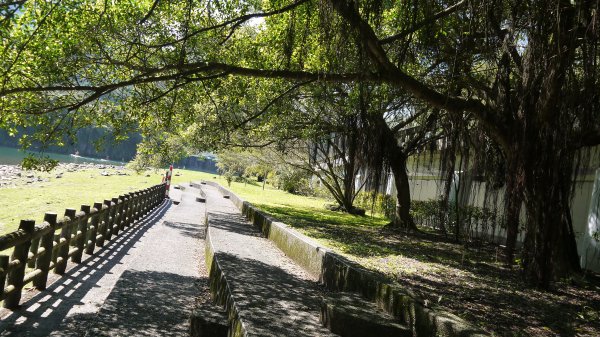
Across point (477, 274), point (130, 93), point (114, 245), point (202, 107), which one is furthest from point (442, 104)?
point (202, 107)

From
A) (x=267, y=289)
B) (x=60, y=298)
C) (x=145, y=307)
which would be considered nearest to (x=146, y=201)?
(x=60, y=298)

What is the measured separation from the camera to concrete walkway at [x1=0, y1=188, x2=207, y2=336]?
4941 mm

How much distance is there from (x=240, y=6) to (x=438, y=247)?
284 inches

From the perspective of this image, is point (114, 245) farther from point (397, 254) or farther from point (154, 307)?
point (397, 254)

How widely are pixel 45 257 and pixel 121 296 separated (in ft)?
3.60

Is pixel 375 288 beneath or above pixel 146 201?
Answer: above

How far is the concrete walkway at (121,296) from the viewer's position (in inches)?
195

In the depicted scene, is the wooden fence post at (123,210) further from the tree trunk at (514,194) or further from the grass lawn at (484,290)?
the tree trunk at (514,194)

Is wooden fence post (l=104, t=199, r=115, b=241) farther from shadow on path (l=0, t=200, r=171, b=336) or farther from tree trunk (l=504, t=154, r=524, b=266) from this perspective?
tree trunk (l=504, t=154, r=524, b=266)

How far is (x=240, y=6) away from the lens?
10.7 m

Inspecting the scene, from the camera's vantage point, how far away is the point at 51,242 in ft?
20.3

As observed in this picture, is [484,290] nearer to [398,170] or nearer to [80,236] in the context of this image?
[80,236]

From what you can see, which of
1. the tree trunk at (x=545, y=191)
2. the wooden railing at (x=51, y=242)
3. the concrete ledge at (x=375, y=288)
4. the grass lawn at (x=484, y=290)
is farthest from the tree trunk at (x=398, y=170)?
the tree trunk at (x=545, y=191)

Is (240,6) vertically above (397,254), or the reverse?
(240,6)
